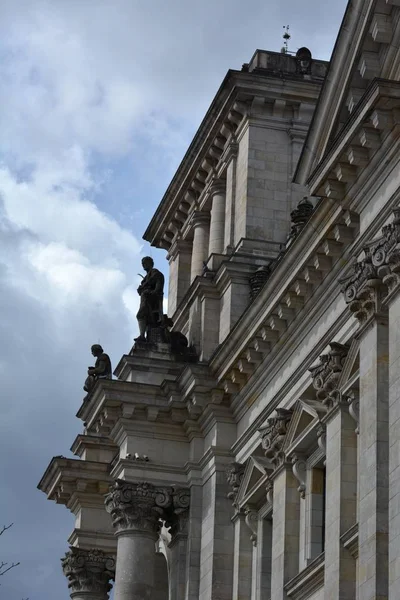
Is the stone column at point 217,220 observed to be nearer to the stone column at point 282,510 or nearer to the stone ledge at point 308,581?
the stone column at point 282,510

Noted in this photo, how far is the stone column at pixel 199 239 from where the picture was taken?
51.8 meters

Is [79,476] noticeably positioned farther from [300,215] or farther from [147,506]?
[300,215]

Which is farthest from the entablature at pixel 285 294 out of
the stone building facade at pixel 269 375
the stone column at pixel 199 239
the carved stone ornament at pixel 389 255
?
the stone column at pixel 199 239

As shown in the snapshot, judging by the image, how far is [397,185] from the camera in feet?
105

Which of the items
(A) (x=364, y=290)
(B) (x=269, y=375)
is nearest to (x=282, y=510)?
(B) (x=269, y=375)

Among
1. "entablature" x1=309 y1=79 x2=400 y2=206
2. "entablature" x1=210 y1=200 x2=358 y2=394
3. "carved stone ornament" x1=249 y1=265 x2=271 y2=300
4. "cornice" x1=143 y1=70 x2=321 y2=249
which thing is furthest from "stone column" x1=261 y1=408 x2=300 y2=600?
"cornice" x1=143 y1=70 x2=321 y2=249

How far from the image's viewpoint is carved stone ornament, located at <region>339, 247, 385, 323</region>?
32.1 metres

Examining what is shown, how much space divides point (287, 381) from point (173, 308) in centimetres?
1442

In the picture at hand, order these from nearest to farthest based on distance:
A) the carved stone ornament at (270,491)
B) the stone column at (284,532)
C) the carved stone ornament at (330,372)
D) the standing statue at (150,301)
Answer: the carved stone ornament at (330,372), the stone column at (284,532), the carved stone ornament at (270,491), the standing statue at (150,301)

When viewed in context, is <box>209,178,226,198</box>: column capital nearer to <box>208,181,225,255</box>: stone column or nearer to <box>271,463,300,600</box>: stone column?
<box>208,181,225,255</box>: stone column

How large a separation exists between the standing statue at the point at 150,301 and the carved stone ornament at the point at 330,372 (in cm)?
1125

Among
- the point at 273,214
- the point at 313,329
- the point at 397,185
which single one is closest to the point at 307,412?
the point at 313,329

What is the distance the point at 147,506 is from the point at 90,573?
24.7 ft

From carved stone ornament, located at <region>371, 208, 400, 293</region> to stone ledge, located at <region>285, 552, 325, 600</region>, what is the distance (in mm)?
6676
